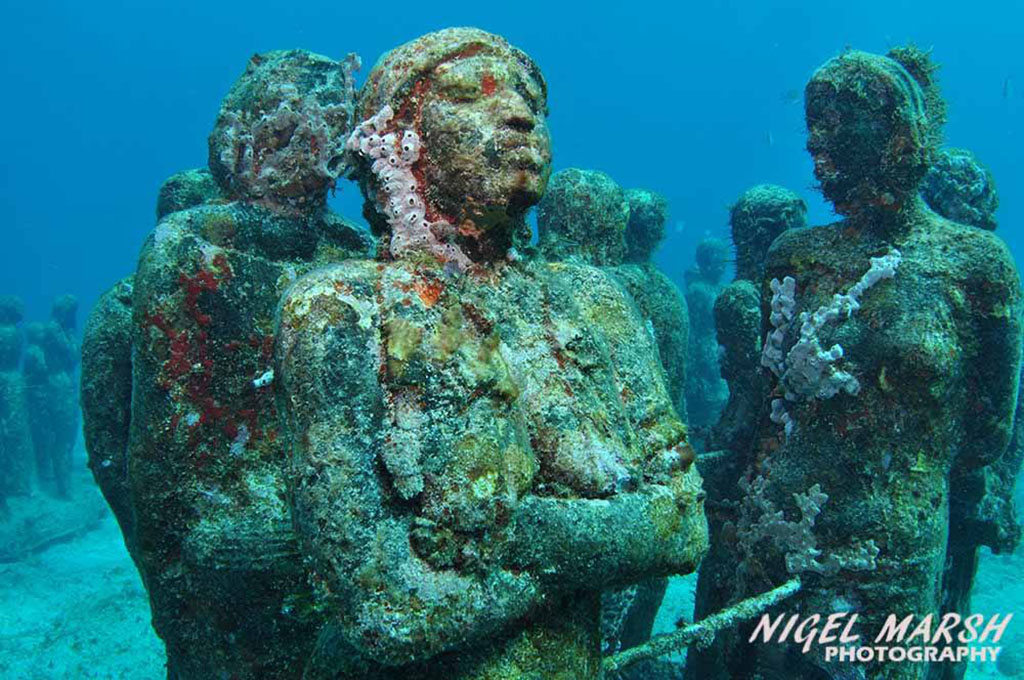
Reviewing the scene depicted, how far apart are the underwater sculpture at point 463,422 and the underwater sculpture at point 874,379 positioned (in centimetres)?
174

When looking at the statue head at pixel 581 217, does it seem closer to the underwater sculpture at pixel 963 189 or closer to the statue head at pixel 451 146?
the underwater sculpture at pixel 963 189

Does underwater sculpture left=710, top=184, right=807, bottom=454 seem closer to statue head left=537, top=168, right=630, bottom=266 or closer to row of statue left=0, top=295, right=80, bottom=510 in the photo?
statue head left=537, top=168, right=630, bottom=266

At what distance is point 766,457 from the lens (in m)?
4.20

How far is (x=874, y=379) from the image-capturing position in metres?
3.80

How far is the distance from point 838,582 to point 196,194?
15.8 ft

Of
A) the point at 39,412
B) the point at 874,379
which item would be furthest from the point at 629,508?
the point at 39,412

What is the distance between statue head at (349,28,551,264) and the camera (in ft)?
7.57

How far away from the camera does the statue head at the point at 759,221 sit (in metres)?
6.54

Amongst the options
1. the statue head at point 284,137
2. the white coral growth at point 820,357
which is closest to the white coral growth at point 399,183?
the statue head at point 284,137

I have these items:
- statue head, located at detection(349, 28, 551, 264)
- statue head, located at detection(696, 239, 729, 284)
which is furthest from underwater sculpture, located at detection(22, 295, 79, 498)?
statue head, located at detection(349, 28, 551, 264)

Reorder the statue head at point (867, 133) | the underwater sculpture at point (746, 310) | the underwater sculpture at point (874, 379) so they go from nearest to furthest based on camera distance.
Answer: the underwater sculpture at point (874, 379) < the statue head at point (867, 133) < the underwater sculpture at point (746, 310)

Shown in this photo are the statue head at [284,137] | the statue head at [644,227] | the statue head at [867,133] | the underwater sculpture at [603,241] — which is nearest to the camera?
the statue head at [284,137]

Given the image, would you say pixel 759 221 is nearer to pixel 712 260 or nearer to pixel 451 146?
pixel 451 146

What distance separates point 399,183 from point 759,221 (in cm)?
511
